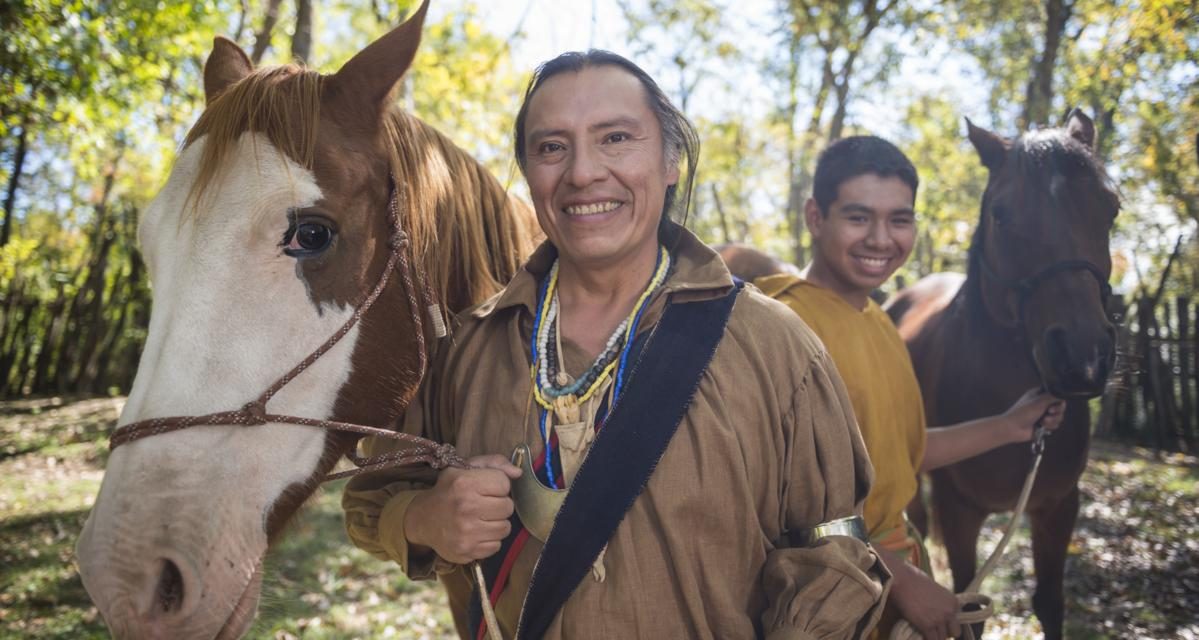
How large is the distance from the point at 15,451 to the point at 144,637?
9114 mm

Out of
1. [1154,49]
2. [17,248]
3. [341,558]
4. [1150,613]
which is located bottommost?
[341,558]

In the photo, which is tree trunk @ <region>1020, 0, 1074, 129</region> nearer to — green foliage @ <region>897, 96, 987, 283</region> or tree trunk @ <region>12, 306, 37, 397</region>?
green foliage @ <region>897, 96, 987, 283</region>

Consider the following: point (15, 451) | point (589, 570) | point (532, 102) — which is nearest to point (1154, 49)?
point (532, 102)

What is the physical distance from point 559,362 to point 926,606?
1.14 m

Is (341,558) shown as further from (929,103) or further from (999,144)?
(929,103)

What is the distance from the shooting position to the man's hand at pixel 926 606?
1692mm

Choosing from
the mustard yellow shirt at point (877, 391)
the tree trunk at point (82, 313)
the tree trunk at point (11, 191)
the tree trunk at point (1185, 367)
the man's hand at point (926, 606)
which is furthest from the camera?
the tree trunk at point (82, 313)

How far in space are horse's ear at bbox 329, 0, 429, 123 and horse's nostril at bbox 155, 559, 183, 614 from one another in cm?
105

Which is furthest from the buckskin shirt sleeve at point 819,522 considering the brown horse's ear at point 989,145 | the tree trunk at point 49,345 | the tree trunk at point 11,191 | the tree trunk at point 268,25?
the tree trunk at point 11,191

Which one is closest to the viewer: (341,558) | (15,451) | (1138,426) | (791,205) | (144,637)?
(144,637)

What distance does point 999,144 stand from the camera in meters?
2.95

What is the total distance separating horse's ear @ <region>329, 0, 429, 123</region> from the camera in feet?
5.15

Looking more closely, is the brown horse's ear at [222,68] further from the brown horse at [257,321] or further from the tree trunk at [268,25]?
the tree trunk at [268,25]

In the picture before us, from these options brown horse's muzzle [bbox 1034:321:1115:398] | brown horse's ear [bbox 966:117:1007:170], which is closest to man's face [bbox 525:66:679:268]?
brown horse's muzzle [bbox 1034:321:1115:398]
